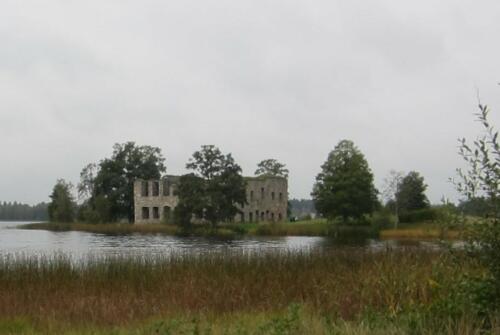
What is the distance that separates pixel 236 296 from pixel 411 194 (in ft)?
159

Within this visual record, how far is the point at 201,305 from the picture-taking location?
9.73 m

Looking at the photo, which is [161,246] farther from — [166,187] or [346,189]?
[166,187]

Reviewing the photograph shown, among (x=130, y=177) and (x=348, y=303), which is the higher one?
(x=130, y=177)

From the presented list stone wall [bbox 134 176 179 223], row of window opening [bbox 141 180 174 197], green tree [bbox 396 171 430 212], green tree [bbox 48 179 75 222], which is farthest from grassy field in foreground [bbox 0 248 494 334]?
green tree [bbox 48 179 75 222]

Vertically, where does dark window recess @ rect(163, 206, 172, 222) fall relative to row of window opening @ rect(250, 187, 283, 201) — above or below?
below

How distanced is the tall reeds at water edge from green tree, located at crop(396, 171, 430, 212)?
139 feet

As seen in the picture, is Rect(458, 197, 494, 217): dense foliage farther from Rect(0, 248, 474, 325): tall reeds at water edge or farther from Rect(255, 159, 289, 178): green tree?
Rect(255, 159, 289, 178): green tree

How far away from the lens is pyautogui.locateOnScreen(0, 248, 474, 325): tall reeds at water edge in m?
8.16

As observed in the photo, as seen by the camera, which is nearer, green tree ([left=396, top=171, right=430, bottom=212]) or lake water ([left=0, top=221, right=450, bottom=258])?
lake water ([left=0, top=221, right=450, bottom=258])

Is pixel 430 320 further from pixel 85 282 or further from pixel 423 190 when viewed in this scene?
pixel 423 190

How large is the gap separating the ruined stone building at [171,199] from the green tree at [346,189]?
14.7m

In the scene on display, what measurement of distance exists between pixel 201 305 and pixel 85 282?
3649 millimetres

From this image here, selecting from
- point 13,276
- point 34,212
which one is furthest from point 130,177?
point 34,212

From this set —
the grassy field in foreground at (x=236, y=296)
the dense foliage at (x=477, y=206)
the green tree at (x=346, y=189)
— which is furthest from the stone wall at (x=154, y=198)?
the dense foliage at (x=477, y=206)
